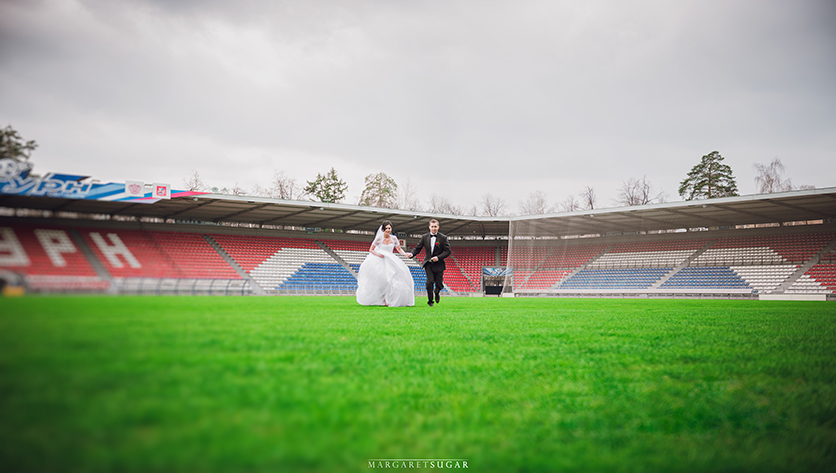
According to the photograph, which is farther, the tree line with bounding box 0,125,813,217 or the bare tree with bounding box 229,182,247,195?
the tree line with bounding box 0,125,813,217

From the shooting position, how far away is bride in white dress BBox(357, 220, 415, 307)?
9.66m

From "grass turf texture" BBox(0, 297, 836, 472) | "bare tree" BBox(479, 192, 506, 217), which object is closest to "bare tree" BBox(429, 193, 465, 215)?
"bare tree" BBox(479, 192, 506, 217)

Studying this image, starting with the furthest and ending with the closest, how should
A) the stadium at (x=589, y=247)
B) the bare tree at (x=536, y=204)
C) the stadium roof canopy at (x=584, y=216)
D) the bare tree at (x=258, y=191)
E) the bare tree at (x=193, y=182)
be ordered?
1. the bare tree at (x=536, y=204)
2. the bare tree at (x=258, y=191)
3. the stadium at (x=589, y=247)
4. the stadium roof canopy at (x=584, y=216)
5. the bare tree at (x=193, y=182)

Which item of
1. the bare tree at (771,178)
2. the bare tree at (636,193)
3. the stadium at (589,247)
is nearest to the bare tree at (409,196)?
the stadium at (589,247)

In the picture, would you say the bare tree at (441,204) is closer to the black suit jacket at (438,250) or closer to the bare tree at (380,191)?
the bare tree at (380,191)

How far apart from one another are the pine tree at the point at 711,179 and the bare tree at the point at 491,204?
73.4ft

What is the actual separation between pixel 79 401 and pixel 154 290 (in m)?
1.16

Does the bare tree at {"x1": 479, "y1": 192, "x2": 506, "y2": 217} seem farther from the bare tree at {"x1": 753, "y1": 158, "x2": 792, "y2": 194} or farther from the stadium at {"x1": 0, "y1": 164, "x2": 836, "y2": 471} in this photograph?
the stadium at {"x1": 0, "y1": 164, "x2": 836, "y2": 471}

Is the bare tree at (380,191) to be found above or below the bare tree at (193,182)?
above

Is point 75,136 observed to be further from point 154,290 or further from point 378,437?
point 378,437

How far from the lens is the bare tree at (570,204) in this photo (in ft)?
164

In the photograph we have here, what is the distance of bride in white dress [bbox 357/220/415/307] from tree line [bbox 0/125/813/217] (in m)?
33.9

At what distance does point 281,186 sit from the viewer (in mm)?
45312

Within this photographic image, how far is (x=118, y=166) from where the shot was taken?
237cm
